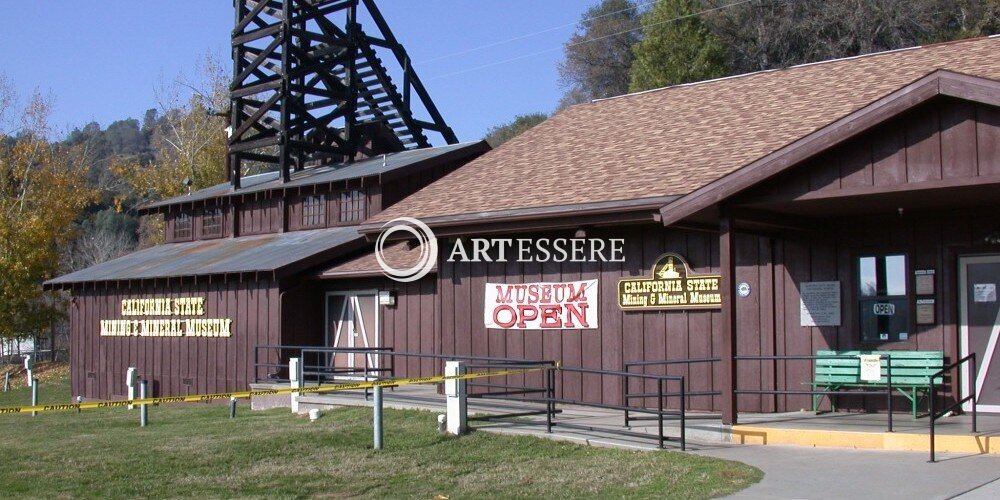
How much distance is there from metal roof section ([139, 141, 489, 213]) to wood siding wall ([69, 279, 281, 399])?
3.91 metres

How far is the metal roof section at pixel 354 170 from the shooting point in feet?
90.7

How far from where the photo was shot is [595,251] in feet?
56.1

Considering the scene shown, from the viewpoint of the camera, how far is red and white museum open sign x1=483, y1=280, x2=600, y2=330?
1722 cm

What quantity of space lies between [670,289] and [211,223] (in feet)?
65.8

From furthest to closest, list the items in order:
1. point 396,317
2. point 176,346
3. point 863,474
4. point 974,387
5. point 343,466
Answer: point 176,346
point 396,317
point 343,466
point 974,387
point 863,474

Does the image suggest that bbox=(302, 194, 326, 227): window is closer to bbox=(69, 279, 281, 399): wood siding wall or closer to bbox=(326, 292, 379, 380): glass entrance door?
bbox=(69, 279, 281, 399): wood siding wall

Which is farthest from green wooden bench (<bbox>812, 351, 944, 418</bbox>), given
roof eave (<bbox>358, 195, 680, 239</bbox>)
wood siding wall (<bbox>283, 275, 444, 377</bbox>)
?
wood siding wall (<bbox>283, 275, 444, 377</bbox>)

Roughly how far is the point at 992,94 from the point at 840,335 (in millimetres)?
4965

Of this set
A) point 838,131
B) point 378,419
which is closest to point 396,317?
point 378,419

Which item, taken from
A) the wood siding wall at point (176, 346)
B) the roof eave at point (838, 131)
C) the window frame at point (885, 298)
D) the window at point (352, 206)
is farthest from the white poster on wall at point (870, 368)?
Answer: the window at point (352, 206)

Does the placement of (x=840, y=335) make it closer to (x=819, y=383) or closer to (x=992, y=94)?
(x=819, y=383)

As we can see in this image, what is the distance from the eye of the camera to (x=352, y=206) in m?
27.9

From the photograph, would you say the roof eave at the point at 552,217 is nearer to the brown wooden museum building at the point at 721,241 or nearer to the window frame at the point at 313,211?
the brown wooden museum building at the point at 721,241

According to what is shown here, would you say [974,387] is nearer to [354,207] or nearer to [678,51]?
[354,207]
